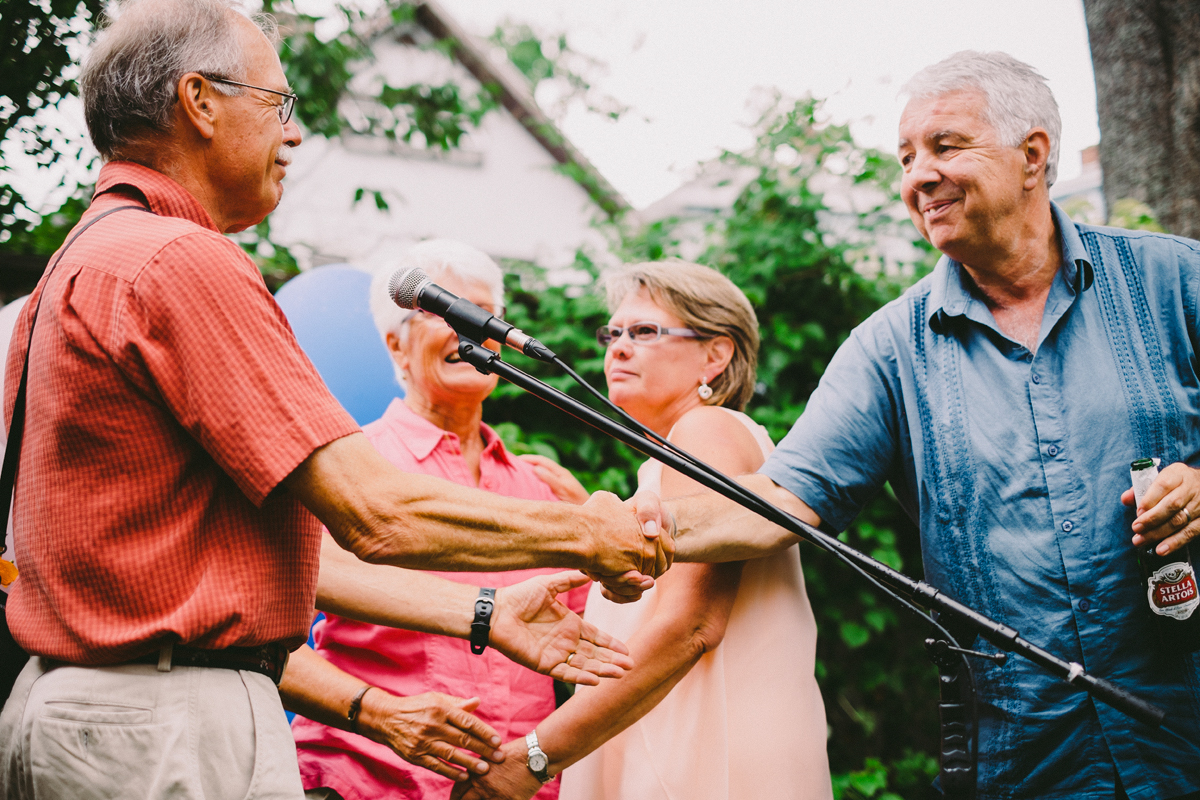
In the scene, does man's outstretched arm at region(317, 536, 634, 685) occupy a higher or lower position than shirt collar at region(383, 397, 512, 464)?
lower

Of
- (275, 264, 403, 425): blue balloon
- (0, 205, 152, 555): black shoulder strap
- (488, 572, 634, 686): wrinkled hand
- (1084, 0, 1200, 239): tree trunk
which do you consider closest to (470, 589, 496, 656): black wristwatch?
(488, 572, 634, 686): wrinkled hand

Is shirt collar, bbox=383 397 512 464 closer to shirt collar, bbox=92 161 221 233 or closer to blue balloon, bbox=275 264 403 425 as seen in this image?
blue balloon, bbox=275 264 403 425

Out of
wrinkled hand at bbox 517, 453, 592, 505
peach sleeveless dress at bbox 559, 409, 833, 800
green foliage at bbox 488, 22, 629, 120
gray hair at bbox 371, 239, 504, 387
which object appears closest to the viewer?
peach sleeveless dress at bbox 559, 409, 833, 800

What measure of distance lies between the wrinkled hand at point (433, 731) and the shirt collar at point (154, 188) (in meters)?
1.24

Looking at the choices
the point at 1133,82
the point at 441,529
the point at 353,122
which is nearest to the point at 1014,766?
the point at 441,529

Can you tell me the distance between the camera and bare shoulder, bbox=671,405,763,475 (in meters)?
2.31

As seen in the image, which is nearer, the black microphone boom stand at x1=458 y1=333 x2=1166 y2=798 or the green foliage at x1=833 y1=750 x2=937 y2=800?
the black microphone boom stand at x1=458 y1=333 x2=1166 y2=798

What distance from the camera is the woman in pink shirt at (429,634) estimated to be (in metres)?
2.29

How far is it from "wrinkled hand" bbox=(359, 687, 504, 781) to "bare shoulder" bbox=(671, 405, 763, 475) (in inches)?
33.7

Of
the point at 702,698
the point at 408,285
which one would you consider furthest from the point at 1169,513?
the point at 408,285

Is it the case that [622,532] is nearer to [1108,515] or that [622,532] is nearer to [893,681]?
[1108,515]

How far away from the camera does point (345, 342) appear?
11.4 feet

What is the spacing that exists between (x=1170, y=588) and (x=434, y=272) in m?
2.10

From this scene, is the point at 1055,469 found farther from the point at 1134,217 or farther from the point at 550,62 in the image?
the point at 550,62
